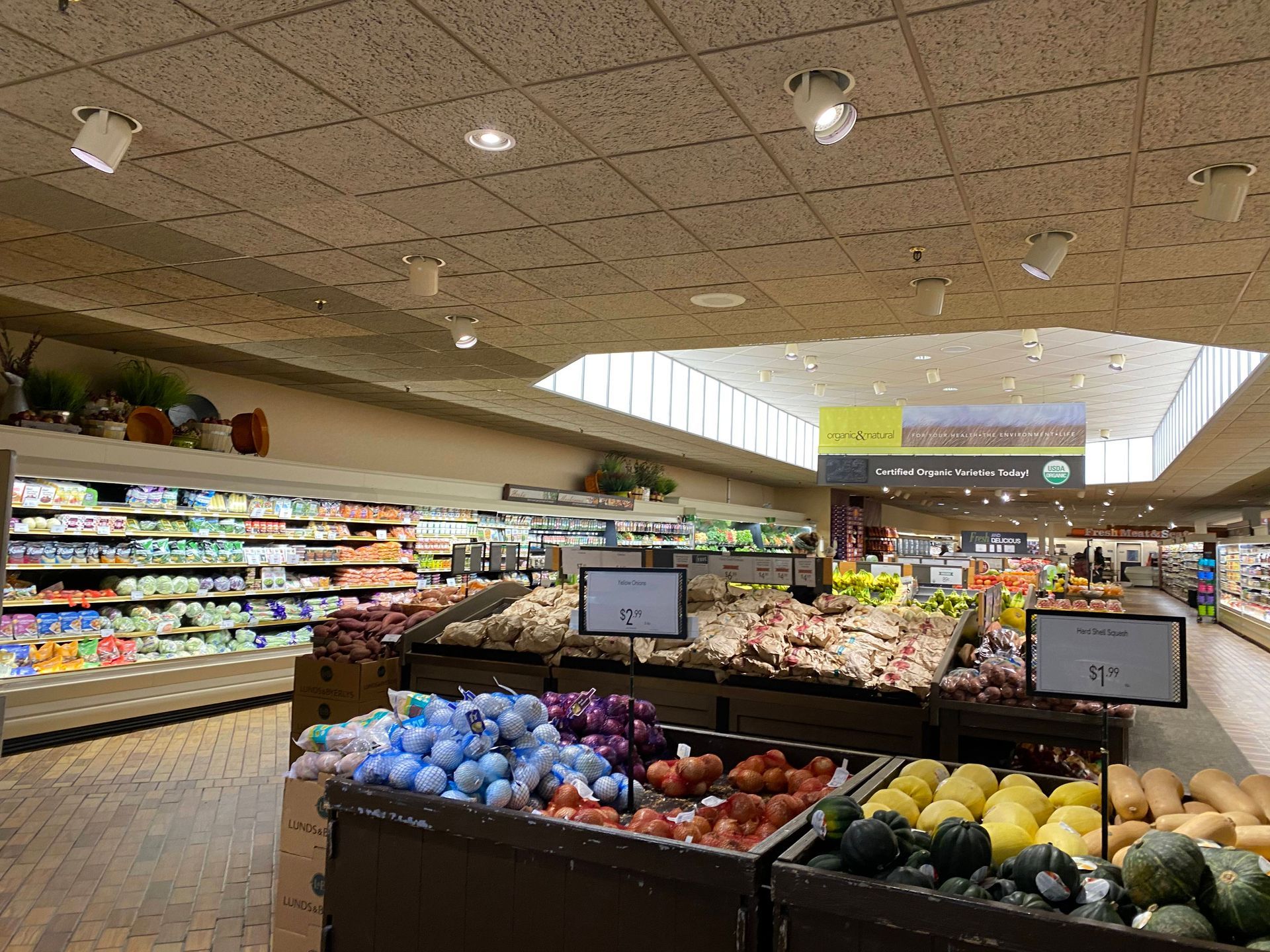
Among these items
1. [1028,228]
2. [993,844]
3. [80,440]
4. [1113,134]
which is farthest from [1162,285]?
[80,440]

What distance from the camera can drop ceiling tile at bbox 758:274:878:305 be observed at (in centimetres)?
475

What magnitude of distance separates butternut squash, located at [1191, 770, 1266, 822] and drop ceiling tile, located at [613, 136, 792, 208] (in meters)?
2.52

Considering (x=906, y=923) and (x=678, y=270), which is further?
(x=678, y=270)

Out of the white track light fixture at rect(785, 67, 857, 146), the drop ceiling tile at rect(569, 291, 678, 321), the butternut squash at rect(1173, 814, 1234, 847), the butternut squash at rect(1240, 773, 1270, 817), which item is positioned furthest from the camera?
the drop ceiling tile at rect(569, 291, 678, 321)

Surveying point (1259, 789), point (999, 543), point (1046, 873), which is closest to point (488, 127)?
point (1046, 873)

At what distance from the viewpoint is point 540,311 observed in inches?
225

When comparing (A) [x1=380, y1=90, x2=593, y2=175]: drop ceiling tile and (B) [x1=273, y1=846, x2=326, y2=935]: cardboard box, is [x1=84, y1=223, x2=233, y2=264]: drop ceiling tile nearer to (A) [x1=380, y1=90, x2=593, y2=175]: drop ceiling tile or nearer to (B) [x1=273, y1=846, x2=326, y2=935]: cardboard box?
(A) [x1=380, y1=90, x2=593, y2=175]: drop ceiling tile

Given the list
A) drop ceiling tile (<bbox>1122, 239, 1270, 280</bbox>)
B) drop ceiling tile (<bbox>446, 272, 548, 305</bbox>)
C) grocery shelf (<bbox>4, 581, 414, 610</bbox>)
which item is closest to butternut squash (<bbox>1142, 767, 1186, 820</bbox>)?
drop ceiling tile (<bbox>1122, 239, 1270, 280</bbox>)

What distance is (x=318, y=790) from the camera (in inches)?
118

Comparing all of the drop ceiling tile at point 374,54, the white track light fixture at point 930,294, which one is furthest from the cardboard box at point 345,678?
the white track light fixture at point 930,294

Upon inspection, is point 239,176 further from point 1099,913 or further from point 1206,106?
point 1099,913

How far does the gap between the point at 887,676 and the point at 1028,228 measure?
2.15 m

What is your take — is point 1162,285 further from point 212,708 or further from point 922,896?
point 212,708

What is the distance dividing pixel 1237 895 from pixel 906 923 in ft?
2.20
